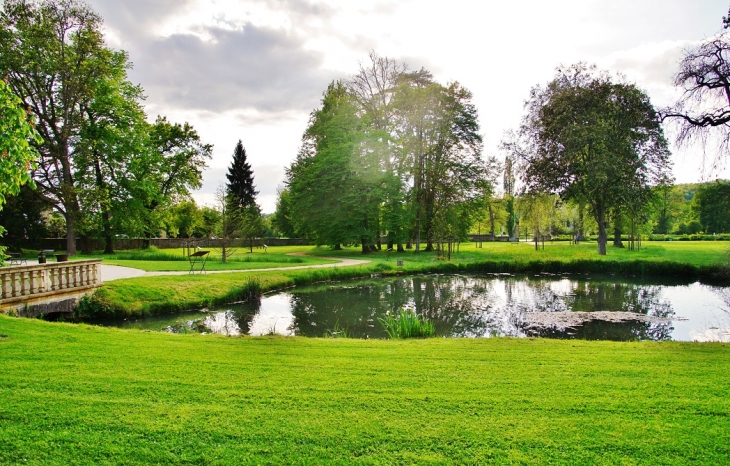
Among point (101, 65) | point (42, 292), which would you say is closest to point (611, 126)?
point (42, 292)

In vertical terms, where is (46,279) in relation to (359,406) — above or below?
above

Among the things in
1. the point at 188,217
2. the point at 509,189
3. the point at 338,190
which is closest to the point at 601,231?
the point at 338,190

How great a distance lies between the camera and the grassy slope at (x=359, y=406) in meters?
3.27

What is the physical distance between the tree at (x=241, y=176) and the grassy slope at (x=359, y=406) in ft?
170

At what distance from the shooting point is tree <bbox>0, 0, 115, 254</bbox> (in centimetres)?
2600

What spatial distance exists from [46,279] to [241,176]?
4678 centimetres

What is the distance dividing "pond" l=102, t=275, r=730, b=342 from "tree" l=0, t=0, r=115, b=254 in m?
21.1

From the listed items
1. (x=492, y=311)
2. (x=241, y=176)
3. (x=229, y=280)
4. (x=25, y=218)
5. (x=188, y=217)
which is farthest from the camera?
(x=241, y=176)

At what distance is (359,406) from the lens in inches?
160

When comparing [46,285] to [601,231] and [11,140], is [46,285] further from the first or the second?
[601,231]

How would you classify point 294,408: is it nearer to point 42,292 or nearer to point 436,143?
point 42,292

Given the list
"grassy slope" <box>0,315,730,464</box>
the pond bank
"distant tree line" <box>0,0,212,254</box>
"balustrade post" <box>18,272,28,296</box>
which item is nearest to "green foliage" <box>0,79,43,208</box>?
"grassy slope" <box>0,315,730,464</box>

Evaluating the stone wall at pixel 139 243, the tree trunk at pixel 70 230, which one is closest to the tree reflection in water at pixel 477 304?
the stone wall at pixel 139 243

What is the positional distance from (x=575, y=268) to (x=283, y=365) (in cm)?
2362
